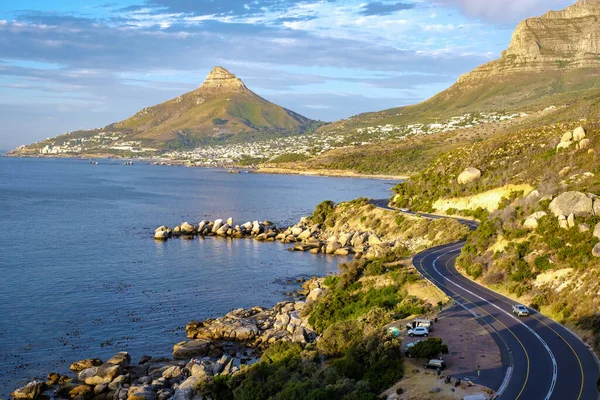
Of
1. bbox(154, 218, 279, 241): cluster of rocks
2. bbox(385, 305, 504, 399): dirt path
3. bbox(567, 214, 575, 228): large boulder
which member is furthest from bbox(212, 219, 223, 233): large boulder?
bbox(567, 214, 575, 228): large boulder

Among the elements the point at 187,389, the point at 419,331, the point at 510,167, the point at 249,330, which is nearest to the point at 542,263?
the point at 419,331

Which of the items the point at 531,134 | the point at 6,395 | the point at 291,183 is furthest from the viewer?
the point at 291,183

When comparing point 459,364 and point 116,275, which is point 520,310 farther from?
point 116,275

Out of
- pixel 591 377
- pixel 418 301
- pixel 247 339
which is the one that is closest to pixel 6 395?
pixel 247 339

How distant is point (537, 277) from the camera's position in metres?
36.3

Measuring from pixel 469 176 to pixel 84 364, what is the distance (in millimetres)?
51510

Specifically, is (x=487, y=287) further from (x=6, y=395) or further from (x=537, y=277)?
(x=6, y=395)

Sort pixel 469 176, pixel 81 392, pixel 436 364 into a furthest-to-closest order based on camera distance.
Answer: pixel 469 176 < pixel 81 392 < pixel 436 364

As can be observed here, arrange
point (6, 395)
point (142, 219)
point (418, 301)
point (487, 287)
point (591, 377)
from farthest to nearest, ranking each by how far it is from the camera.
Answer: point (142, 219)
point (487, 287)
point (418, 301)
point (6, 395)
point (591, 377)

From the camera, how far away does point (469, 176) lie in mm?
69875

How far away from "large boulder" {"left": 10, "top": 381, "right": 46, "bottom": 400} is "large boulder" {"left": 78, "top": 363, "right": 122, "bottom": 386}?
6.44 ft

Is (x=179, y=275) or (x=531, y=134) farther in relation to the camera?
(x=531, y=134)

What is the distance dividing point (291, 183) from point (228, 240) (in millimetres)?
87638

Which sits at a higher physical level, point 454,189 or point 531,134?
point 531,134
